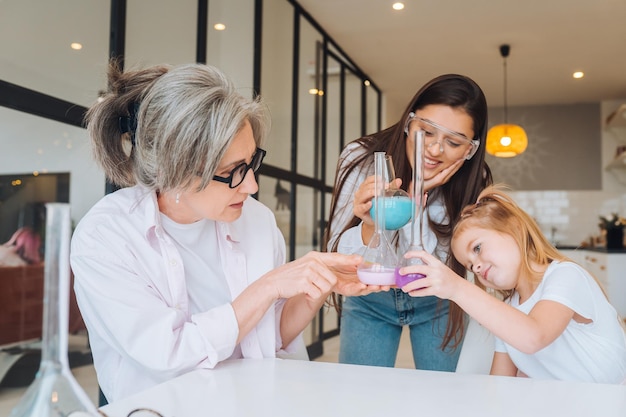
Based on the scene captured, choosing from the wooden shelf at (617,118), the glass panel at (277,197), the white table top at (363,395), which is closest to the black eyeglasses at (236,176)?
the white table top at (363,395)

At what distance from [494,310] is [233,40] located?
9.50 ft

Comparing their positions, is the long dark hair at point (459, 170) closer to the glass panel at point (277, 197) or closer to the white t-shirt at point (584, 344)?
the white t-shirt at point (584, 344)

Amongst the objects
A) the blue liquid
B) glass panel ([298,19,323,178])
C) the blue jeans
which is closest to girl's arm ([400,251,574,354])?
the blue liquid

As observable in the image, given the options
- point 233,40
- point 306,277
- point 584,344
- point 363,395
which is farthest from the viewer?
point 233,40

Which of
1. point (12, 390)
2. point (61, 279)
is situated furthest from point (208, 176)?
point (12, 390)

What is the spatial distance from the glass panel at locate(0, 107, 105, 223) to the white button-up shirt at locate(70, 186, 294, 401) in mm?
684

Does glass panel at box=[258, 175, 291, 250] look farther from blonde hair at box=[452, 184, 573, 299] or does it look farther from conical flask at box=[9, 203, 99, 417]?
conical flask at box=[9, 203, 99, 417]

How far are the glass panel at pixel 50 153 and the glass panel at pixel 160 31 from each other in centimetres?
45

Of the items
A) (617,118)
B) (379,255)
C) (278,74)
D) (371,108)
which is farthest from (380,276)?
(617,118)

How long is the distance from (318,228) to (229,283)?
414 centimetres

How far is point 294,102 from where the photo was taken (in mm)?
4723

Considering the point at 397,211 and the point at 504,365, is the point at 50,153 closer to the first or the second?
the point at 397,211

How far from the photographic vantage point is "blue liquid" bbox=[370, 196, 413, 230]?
4.20 feet

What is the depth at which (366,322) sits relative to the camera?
1.98m
